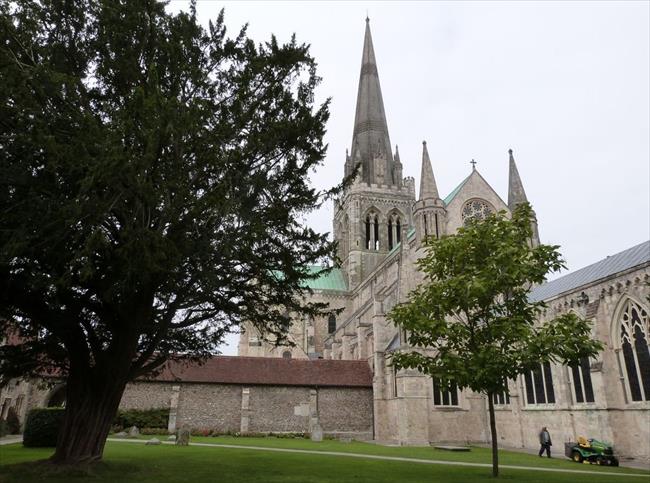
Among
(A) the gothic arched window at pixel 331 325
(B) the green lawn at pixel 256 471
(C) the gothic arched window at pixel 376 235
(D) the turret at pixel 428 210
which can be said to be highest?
(C) the gothic arched window at pixel 376 235

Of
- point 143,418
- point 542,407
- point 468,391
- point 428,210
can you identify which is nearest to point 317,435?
point 468,391

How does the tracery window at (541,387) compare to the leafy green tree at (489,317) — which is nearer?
the leafy green tree at (489,317)

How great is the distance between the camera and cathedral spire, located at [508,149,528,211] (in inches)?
1362

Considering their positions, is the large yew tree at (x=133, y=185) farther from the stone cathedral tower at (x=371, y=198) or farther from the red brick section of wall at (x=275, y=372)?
the stone cathedral tower at (x=371, y=198)

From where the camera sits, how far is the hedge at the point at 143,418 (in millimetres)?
28828

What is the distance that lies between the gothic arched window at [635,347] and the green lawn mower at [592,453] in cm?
311

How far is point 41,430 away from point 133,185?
15913 millimetres

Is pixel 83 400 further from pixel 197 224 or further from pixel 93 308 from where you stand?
pixel 197 224

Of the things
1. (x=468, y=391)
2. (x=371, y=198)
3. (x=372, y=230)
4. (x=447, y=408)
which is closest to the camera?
(x=447, y=408)

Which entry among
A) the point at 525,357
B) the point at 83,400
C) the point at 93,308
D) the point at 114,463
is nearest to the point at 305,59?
the point at 93,308

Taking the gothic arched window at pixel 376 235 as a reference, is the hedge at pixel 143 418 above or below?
below

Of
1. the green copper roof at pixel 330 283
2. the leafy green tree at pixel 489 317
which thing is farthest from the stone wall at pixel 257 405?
the leafy green tree at pixel 489 317

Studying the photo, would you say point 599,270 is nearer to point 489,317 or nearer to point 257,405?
point 489,317

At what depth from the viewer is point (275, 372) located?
110ft
